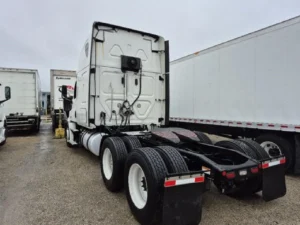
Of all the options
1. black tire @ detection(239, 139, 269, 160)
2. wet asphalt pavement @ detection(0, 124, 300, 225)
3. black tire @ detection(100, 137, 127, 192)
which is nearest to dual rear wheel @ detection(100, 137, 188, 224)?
black tire @ detection(100, 137, 127, 192)

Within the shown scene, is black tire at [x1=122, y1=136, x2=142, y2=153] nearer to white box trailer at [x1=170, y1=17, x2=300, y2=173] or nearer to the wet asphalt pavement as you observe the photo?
the wet asphalt pavement

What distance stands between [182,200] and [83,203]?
1.76m

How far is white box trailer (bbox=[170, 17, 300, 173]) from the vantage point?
4.81 meters

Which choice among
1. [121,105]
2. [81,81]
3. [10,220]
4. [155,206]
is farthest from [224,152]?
[81,81]

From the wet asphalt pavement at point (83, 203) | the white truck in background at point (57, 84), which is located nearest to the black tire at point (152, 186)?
the wet asphalt pavement at point (83, 203)

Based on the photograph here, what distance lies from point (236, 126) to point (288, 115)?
4.75ft

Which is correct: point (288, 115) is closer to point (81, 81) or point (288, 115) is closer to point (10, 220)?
point (81, 81)

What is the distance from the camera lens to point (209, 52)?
6.95 metres

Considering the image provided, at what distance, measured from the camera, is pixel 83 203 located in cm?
340

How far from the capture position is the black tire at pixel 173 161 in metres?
2.69

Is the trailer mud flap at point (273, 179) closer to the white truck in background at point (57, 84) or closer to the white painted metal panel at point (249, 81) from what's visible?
the white painted metal panel at point (249, 81)

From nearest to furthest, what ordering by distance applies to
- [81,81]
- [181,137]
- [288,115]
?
[181,137] < [288,115] < [81,81]

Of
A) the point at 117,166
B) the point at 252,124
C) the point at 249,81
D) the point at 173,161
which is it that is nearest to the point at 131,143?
the point at 117,166

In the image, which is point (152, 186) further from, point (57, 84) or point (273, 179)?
point (57, 84)
